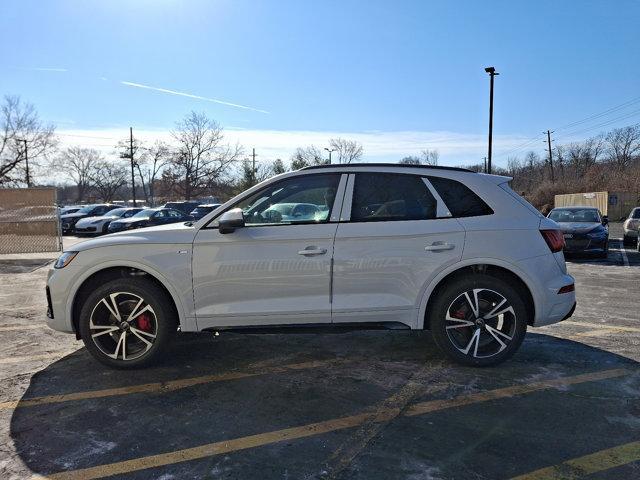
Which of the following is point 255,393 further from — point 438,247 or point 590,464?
point 590,464

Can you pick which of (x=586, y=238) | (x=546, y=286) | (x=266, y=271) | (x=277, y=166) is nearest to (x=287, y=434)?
(x=266, y=271)

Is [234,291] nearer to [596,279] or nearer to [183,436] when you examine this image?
[183,436]

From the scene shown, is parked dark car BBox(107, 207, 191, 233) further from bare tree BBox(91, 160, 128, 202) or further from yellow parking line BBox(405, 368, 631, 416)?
bare tree BBox(91, 160, 128, 202)

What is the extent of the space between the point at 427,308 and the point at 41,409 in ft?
10.6

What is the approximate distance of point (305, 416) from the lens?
11.2ft

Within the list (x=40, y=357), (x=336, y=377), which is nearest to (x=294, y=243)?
(x=336, y=377)

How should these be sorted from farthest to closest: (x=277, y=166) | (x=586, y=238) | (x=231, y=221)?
(x=277, y=166)
(x=586, y=238)
(x=231, y=221)

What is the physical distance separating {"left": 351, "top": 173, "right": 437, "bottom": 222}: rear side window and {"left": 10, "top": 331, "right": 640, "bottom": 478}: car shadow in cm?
140

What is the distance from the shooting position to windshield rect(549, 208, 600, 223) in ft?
45.3

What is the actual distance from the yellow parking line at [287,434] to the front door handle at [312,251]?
134 cm

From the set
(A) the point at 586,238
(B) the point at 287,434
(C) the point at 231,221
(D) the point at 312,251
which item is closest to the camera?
(B) the point at 287,434

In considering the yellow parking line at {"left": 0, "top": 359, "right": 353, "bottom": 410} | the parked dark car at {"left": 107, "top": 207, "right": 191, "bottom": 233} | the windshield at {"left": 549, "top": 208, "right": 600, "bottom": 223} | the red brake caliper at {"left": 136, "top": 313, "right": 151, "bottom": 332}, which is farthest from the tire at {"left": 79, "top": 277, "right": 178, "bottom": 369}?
the parked dark car at {"left": 107, "top": 207, "right": 191, "bottom": 233}

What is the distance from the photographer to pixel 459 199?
4277 mm

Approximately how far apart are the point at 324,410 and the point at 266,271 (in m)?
1.25
